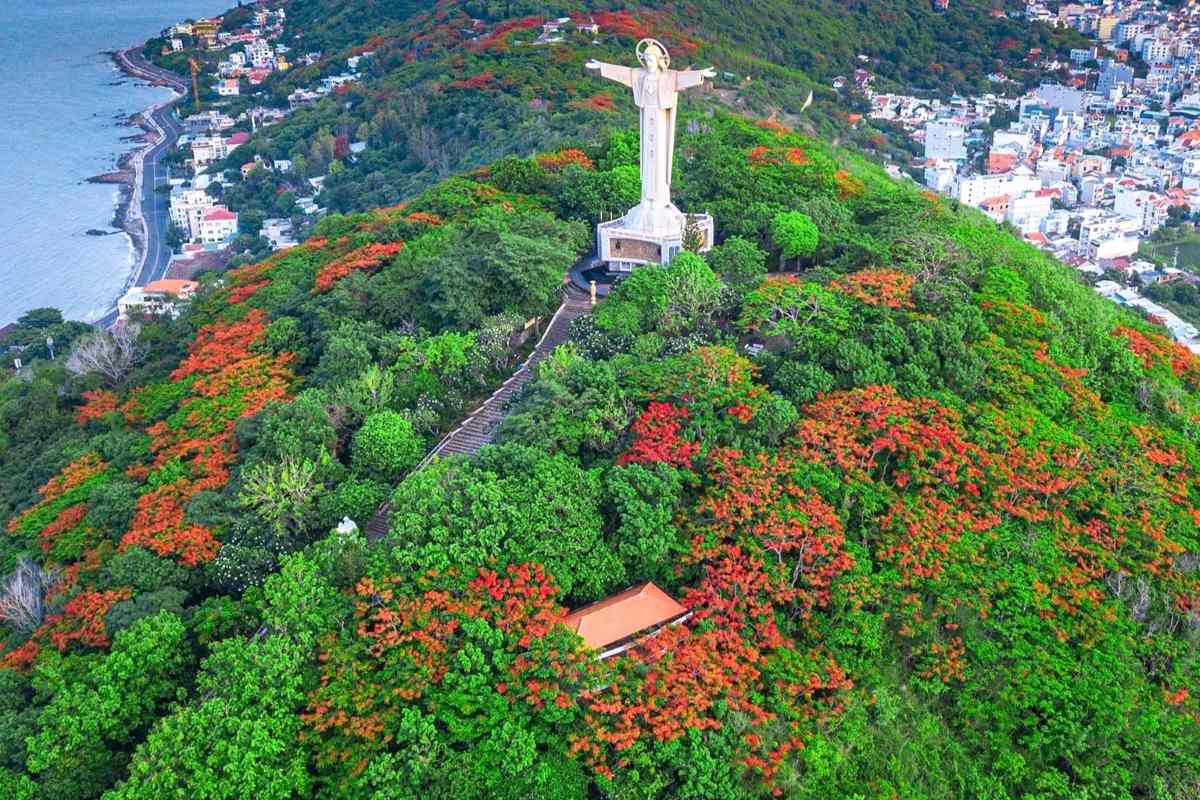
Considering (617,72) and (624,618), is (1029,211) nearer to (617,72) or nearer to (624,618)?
(617,72)

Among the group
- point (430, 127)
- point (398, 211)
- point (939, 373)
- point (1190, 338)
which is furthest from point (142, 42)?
→ point (939, 373)

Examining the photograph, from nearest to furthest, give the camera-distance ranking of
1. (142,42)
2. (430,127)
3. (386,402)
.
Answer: (386,402) < (430,127) < (142,42)

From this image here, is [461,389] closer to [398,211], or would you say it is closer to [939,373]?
[939,373]

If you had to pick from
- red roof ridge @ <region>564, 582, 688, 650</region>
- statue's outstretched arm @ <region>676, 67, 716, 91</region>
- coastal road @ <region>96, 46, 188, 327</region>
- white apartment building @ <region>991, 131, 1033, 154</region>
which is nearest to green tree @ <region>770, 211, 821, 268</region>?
statue's outstretched arm @ <region>676, 67, 716, 91</region>

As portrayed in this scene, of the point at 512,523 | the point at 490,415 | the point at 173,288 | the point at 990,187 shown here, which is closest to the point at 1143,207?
the point at 990,187

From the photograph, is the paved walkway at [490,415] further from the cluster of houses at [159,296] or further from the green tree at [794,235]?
the cluster of houses at [159,296]
